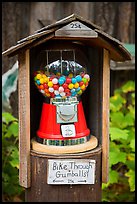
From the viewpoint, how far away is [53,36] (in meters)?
1.92

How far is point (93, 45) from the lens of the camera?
2221 mm

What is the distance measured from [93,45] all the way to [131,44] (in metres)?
1.38


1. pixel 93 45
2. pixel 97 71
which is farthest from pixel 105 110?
pixel 93 45

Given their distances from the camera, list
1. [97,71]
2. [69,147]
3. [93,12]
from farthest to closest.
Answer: [93,12]
[97,71]
[69,147]

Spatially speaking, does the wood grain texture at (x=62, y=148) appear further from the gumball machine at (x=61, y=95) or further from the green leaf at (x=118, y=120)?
the green leaf at (x=118, y=120)

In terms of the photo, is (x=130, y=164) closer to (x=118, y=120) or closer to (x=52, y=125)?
(x=118, y=120)

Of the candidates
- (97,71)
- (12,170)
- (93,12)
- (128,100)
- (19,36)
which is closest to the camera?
(97,71)

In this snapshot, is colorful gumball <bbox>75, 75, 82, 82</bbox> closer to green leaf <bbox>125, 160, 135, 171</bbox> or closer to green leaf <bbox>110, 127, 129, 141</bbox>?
green leaf <bbox>110, 127, 129, 141</bbox>

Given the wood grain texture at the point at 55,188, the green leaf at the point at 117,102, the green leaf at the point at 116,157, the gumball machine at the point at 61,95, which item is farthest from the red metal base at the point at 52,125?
the green leaf at the point at 117,102

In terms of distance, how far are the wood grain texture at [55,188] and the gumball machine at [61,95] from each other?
88 mm

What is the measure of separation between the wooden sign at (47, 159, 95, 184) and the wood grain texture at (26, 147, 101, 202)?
0.07 feet

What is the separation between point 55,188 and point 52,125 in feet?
1.03

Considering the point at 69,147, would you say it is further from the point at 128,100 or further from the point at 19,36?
the point at 128,100

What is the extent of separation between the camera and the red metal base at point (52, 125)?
2.10 m
